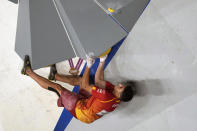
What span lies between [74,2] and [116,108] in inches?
40.0

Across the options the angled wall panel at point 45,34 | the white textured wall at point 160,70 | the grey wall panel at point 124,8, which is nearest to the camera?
the white textured wall at point 160,70

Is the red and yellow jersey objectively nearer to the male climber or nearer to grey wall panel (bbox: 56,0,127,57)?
the male climber

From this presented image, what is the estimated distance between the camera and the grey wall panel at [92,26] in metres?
1.84

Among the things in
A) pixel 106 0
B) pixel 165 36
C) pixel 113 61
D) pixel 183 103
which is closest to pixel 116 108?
pixel 113 61

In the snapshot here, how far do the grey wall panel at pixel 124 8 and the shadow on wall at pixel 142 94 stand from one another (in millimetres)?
514

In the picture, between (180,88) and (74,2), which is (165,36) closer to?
→ (180,88)

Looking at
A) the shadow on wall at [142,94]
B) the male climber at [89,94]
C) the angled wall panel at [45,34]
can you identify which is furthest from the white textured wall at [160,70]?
the angled wall panel at [45,34]

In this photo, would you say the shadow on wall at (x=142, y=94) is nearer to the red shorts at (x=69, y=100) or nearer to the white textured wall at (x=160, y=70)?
the white textured wall at (x=160, y=70)

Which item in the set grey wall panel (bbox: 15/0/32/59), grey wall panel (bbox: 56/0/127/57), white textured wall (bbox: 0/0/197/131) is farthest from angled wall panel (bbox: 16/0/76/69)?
white textured wall (bbox: 0/0/197/131)

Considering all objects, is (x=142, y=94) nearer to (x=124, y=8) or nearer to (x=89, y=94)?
(x=89, y=94)

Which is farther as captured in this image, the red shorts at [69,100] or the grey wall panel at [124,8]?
the red shorts at [69,100]

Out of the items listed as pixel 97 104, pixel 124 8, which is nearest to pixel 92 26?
pixel 124 8

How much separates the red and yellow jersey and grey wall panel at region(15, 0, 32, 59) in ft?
2.28

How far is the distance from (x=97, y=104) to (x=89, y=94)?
32cm
